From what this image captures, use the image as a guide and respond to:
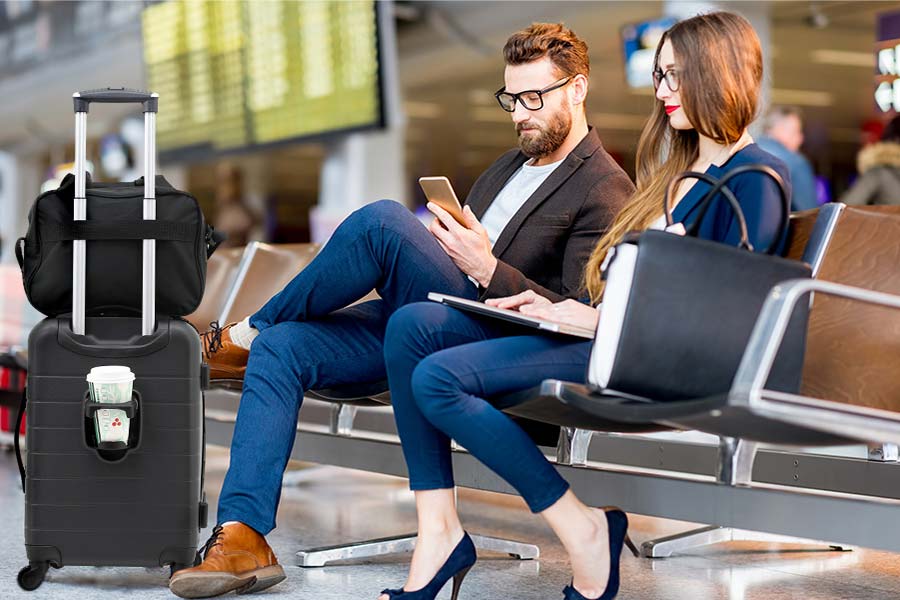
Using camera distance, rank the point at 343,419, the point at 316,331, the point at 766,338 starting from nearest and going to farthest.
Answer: the point at 766,338 → the point at 316,331 → the point at 343,419

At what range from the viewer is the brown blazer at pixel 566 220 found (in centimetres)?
251

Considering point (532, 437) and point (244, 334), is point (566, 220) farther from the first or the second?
point (244, 334)

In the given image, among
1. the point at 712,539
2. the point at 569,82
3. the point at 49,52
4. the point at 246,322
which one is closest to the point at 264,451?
the point at 246,322

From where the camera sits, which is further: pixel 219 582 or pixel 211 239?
pixel 211 239

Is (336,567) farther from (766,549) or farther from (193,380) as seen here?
(766,549)

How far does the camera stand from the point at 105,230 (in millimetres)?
2383

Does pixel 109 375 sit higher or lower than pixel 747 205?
lower

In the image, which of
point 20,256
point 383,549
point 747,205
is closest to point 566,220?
point 747,205

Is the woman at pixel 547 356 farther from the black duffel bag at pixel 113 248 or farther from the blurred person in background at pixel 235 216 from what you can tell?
the blurred person in background at pixel 235 216

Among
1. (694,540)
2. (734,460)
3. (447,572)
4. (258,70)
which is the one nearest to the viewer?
(447,572)

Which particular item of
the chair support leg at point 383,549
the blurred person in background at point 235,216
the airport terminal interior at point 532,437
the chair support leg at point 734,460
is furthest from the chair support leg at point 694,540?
the blurred person in background at point 235,216

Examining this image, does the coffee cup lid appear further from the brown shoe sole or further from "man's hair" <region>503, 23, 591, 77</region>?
"man's hair" <region>503, 23, 591, 77</region>

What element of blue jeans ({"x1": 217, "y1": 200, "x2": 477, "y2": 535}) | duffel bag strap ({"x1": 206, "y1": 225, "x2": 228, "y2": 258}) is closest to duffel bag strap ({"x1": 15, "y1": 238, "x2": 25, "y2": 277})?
duffel bag strap ({"x1": 206, "y1": 225, "x2": 228, "y2": 258})

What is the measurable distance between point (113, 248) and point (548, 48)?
983mm
